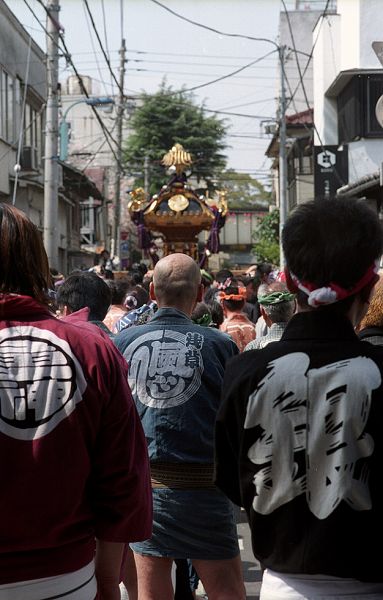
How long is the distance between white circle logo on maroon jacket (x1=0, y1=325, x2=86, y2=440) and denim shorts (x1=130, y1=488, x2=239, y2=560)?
1740 mm

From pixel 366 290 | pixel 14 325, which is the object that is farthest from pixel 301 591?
pixel 14 325

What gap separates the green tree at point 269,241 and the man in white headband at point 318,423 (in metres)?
36.6

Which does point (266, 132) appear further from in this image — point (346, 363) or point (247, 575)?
point (346, 363)

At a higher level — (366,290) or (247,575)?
(366,290)

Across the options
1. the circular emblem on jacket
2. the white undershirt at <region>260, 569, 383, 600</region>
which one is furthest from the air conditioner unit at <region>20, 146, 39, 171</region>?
the white undershirt at <region>260, 569, 383, 600</region>

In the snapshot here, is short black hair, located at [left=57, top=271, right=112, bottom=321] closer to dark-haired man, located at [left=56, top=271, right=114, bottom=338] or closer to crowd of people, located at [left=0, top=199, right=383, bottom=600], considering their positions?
dark-haired man, located at [left=56, top=271, right=114, bottom=338]

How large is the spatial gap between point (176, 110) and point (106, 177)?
29.4 ft

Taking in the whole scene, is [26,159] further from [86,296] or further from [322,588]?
[322,588]

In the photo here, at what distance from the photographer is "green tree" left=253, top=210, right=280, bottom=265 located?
131 feet

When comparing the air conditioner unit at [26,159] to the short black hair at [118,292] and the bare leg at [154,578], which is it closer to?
the short black hair at [118,292]

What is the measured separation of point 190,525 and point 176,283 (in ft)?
3.86

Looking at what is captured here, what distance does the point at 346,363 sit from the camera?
2.63 m

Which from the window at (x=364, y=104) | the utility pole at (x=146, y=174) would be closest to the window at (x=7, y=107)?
the window at (x=364, y=104)

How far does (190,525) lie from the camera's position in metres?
4.31
